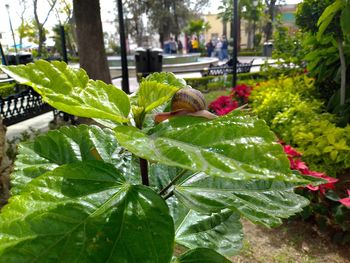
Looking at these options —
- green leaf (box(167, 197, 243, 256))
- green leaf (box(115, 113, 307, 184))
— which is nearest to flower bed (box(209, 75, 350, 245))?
green leaf (box(167, 197, 243, 256))

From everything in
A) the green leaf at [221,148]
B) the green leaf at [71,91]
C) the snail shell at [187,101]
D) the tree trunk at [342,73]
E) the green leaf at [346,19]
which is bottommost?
the tree trunk at [342,73]

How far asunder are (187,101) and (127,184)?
19cm

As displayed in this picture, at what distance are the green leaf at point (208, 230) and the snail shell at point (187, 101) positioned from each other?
31 centimetres

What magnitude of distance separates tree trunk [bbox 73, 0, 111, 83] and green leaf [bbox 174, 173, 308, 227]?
5.50 metres

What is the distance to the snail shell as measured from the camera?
63 centimetres

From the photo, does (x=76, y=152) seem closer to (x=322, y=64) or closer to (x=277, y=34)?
(x=322, y=64)

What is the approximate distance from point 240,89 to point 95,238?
6088 mm

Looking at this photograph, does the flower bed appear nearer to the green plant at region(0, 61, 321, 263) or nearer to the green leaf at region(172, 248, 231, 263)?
the green leaf at region(172, 248, 231, 263)

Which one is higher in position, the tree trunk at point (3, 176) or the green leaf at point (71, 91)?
the green leaf at point (71, 91)

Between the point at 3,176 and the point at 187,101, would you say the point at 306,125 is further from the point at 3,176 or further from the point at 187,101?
the point at 187,101

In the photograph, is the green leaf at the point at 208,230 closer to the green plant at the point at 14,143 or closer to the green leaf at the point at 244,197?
the green leaf at the point at 244,197

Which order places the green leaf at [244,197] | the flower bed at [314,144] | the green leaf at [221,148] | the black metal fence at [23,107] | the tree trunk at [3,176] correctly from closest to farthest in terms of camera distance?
the green leaf at [221,148] < the green leaf at [244,197] < the tree trunk at [3,176] < the flower bed at [314,144] < the black metal fence at [23,107]

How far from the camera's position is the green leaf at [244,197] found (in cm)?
61

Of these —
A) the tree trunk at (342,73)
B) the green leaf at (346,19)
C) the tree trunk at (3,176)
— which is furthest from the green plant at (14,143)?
the tree trunk at (342,73)
